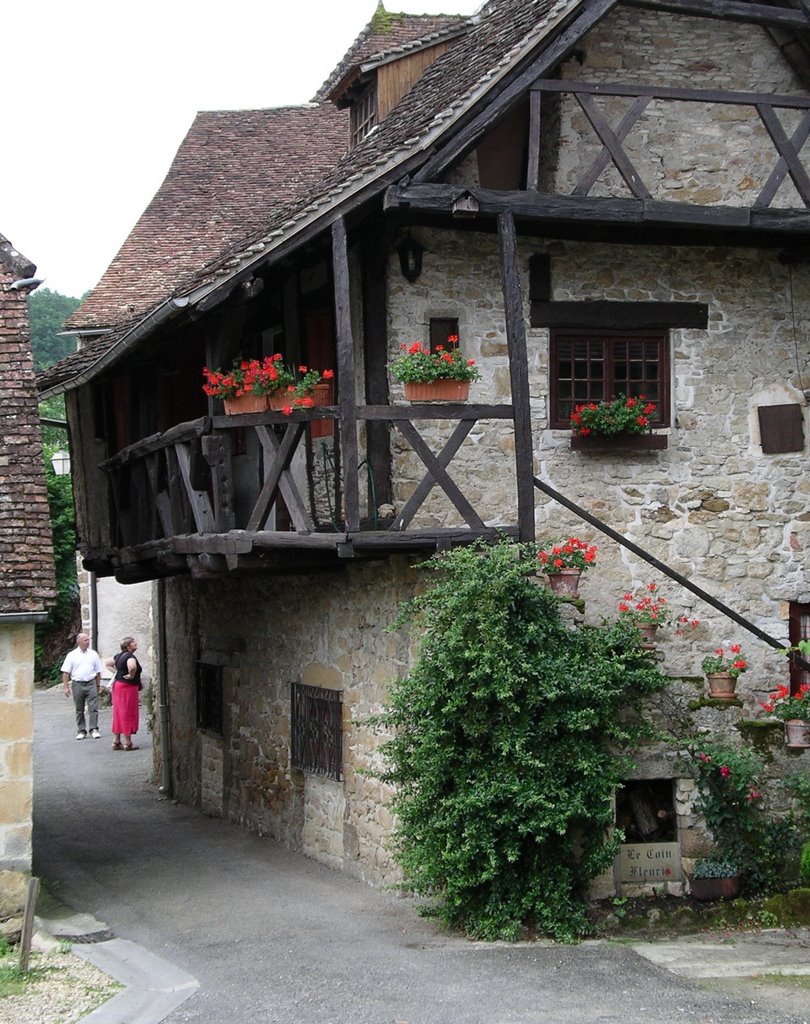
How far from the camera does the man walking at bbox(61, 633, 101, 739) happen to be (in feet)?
66.1

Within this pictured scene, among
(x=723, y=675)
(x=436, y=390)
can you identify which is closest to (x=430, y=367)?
(x=436, y=390)

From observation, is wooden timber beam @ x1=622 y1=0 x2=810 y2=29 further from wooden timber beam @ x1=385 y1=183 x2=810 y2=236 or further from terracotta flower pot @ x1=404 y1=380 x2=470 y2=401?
terracotta flower pot @ x1=404 y1=380 x2=470 y2=401

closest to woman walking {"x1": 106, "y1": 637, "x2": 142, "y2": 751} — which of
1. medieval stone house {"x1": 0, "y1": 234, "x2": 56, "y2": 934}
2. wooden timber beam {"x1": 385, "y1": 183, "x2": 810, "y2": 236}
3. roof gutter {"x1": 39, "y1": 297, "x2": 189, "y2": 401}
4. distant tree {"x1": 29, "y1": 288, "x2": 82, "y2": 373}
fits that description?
roof gutter {"x1": 39, "y1": 297, "x2": 189, "y2": 401}

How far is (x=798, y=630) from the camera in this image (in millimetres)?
12109

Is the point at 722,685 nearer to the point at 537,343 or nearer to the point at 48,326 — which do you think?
the point at 537,343

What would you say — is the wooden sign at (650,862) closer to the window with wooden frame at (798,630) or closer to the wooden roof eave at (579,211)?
the window with wooden frame at (798,630)

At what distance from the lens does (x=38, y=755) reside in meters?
20.5

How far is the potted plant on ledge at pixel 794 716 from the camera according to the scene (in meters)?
11.0

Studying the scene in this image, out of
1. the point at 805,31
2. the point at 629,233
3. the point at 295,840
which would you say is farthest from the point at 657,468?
the point at 295,840

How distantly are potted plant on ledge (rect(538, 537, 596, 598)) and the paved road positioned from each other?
250cm

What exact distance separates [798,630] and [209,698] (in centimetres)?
702

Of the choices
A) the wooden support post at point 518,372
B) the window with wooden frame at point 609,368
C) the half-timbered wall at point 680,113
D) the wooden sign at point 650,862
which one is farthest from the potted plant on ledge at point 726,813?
the half-timbered wall at point 680,113

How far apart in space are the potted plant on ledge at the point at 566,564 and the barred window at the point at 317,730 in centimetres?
272

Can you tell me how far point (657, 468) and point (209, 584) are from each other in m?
6.32
